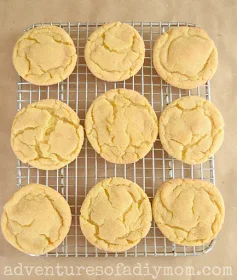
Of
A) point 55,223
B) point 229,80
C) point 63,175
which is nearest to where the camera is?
point 55,223

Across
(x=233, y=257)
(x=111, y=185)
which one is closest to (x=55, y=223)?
(x=111, y=185)

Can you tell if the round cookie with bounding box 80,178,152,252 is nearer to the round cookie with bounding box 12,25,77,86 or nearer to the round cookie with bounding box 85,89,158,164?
the round cookie with bounding box 85,89,158,164

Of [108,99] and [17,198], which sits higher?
[108,99]

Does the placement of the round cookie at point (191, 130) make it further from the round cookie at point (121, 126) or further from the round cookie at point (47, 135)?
the round cookie at point (47, 135)

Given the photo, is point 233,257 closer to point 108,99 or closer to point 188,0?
point 108,99

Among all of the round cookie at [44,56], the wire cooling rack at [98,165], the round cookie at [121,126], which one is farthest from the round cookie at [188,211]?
the round cookie at [44,56]

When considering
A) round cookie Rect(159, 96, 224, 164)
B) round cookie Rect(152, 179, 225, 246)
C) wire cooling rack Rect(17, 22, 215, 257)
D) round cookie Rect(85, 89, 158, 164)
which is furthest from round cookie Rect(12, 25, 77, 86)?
round cookie Rect(152, 179, 225, 246)
